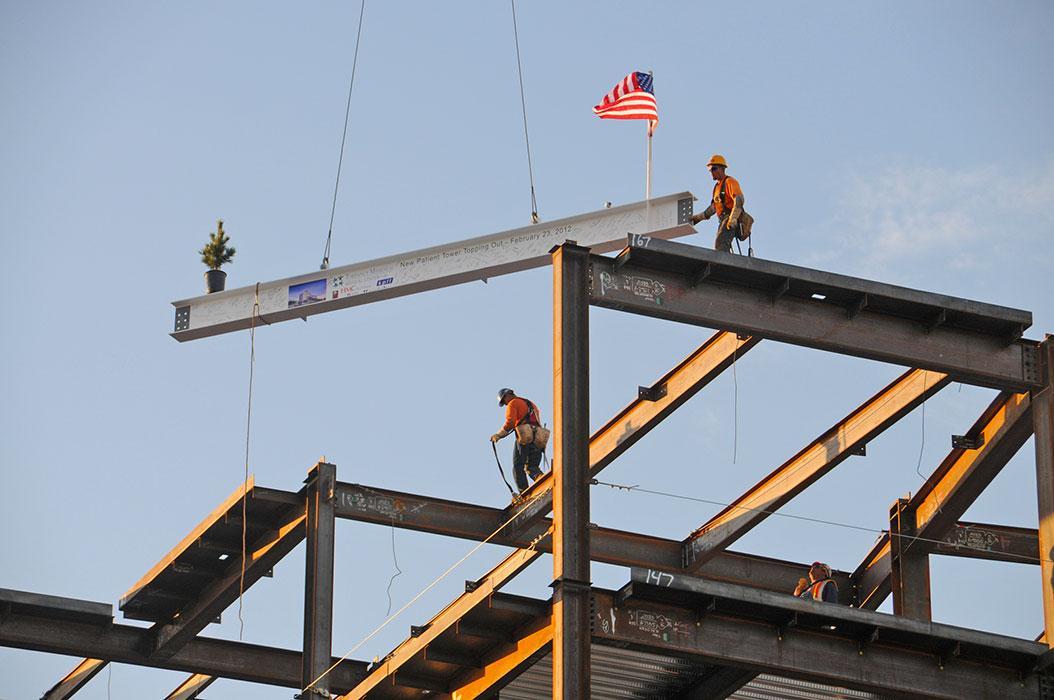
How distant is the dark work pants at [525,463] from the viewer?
30719 mm

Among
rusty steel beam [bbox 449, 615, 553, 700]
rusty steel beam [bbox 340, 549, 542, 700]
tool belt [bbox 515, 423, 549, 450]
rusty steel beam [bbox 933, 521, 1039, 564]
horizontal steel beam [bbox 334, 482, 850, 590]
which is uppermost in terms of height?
tool belt [bbox 515, 423, 549, 450]

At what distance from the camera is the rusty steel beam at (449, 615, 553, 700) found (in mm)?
24562

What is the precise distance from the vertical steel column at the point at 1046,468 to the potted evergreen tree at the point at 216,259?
13.1 metres

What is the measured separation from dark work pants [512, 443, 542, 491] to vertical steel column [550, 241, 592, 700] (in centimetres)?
615

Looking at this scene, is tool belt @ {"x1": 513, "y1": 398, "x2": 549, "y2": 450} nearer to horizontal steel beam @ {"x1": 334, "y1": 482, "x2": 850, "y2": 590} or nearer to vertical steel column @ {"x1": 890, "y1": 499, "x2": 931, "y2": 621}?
horizontal steel beam @ {"x1": 334, "y1": 482, "x2": 850, "y2": 590}

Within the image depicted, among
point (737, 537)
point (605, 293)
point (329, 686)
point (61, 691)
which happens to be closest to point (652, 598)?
point (605, 293)

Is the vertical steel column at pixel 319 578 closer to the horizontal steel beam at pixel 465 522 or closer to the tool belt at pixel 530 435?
the horizontal steel beam at pixel 465 522

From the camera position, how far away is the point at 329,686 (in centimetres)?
3150

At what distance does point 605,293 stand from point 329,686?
937 centimetres

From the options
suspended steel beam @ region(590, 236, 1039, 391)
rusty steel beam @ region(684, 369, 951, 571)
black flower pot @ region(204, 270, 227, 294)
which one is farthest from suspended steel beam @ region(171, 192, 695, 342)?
suspended steel beam @ region(590, 236, 1039, 391)

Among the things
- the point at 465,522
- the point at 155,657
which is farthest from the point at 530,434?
the point at 155,657

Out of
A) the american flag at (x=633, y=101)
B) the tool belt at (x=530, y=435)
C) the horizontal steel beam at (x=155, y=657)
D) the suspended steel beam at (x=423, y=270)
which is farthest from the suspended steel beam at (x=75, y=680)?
the american flag at (x=633, y=101)

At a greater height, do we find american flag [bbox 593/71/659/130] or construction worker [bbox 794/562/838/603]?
american flag [bbox 593/71/659/130]

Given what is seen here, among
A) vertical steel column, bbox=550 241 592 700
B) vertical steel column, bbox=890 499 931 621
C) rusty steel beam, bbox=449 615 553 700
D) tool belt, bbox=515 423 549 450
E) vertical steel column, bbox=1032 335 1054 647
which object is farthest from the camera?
tool belt, bbox=515 423 549 450
